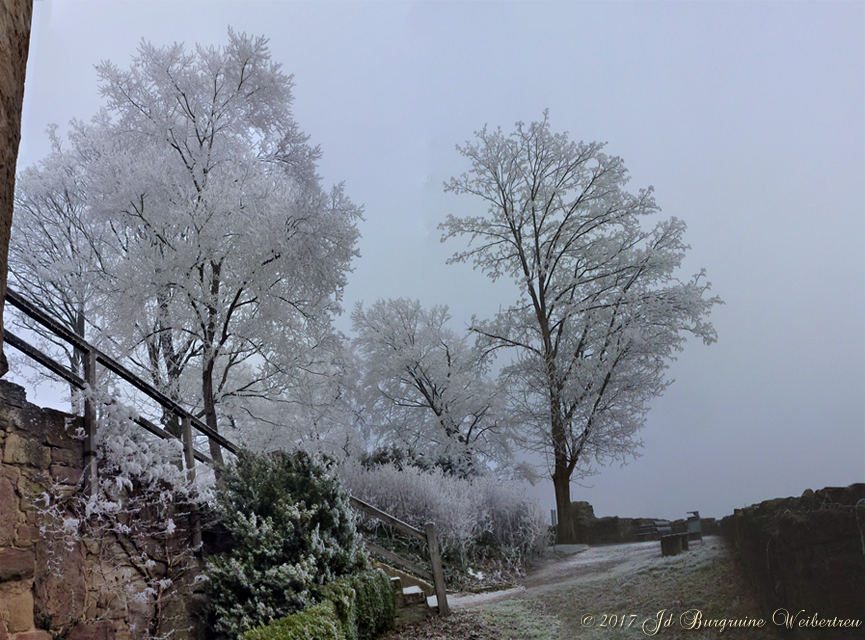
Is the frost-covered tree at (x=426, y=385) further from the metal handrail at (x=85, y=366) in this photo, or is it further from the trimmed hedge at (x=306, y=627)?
the metal handrail at (x=85, y=366)

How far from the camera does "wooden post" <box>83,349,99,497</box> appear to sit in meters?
4.00

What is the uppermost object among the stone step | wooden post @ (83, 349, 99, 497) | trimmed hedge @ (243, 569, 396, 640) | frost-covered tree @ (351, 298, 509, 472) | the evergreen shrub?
frost-covered tree @ (351, 298, 509, 472)

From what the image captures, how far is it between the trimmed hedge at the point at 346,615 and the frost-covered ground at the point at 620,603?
0.33 metres

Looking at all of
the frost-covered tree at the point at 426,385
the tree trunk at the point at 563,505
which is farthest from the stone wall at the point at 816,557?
the frost-covered tree at the point at 426,385

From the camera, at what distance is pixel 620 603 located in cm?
596

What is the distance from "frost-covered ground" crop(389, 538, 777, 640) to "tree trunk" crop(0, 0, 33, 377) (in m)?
5.15

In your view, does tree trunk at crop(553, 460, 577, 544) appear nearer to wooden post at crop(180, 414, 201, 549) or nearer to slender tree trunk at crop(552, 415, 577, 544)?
slender tree trunk at crop(552, 415, 577, 544)

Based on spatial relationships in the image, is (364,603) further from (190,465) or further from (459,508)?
(459,508)

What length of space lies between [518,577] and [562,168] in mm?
8037

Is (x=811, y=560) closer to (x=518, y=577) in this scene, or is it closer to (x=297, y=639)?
(x=297, y=639)

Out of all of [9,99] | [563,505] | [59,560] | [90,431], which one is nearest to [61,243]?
[90,431]

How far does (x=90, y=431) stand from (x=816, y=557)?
5.29m

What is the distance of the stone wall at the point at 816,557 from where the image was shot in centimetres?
399

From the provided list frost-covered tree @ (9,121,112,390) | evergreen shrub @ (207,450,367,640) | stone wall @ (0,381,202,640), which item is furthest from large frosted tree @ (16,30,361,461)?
stone wall @ (0,381,202,640)
